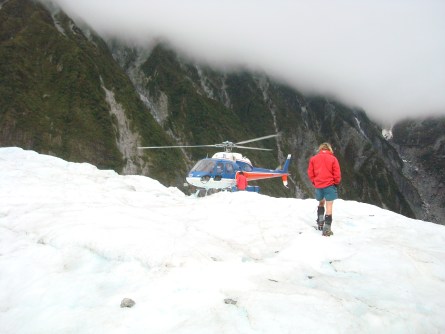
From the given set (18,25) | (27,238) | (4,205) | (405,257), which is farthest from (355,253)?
(18,25)

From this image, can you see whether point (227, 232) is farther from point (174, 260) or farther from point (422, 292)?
point (422, 292)

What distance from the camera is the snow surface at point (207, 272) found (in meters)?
5.51

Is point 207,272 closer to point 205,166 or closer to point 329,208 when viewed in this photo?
point 329,208

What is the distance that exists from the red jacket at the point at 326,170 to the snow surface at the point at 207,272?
4.62 feet

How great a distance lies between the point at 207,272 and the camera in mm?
7004

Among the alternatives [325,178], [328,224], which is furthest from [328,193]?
[328,224]

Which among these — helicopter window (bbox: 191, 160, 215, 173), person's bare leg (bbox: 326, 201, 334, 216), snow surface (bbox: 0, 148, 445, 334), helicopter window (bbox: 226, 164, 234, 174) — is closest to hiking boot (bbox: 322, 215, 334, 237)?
person's bare leg (bbox: 326, 201, 334, 216)

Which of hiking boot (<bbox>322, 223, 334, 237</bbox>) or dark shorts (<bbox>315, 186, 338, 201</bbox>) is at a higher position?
dark shorts (<bbox>315, 186, 338, 201</bbox>)

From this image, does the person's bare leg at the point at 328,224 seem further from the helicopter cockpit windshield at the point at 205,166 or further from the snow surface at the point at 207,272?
the helicopter cockpit windshield at the point at 205,166

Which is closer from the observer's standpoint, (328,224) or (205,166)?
(328,224)

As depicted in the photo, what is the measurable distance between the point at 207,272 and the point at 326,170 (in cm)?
568

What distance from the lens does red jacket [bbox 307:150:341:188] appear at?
11117mm

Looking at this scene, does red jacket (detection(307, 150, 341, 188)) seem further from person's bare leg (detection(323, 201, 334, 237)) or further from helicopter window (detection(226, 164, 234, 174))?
helicopter window (detection(226, 164, 234, 174))

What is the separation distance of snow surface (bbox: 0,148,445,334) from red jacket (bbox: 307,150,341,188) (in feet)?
4.62
